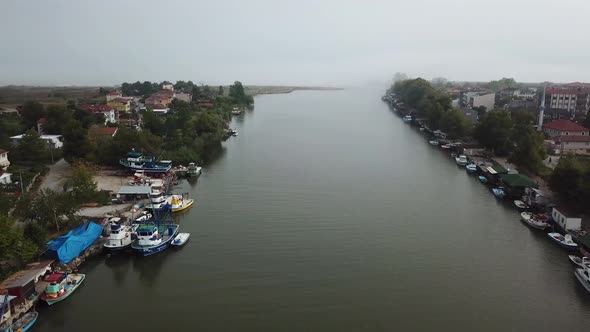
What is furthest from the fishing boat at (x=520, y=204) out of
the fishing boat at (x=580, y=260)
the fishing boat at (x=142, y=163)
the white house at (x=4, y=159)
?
the white house at (x=4, y=159)

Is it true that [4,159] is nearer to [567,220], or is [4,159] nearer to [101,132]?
[101,132]

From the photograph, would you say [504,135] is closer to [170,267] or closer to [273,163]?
[273,163]

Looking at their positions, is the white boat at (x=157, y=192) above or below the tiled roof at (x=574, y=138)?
below

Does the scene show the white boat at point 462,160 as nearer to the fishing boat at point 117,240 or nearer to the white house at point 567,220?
the white house at point 567,220

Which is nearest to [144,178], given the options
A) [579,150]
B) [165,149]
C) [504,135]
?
[165,149]

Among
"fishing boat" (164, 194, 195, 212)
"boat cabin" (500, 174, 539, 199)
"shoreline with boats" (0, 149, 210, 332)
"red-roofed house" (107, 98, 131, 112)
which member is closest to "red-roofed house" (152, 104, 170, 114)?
"red-roofed house" (107, 98, 131, 112)

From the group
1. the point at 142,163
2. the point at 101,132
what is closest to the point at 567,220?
the point at 142,163
